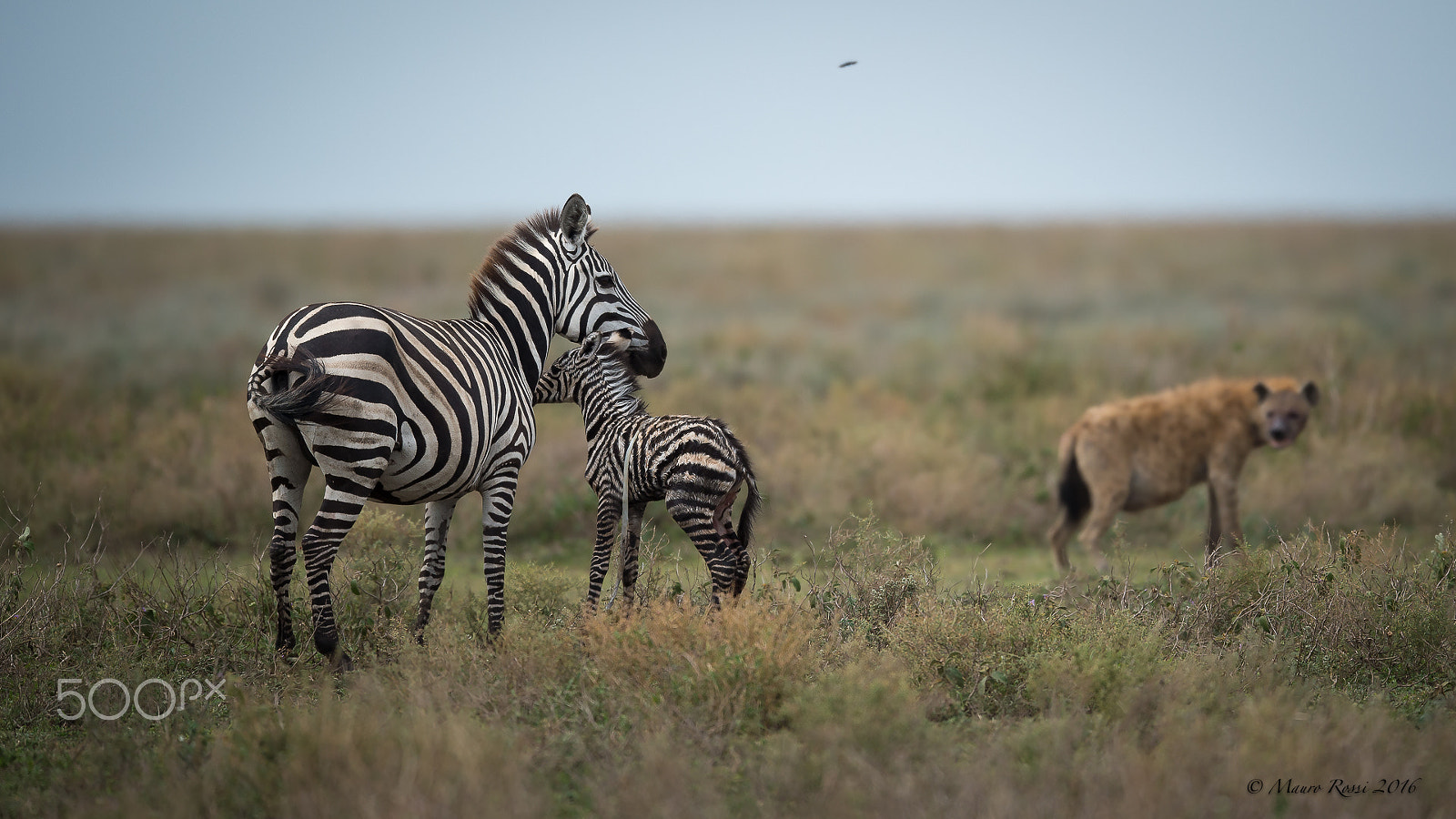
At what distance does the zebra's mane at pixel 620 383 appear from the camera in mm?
7457

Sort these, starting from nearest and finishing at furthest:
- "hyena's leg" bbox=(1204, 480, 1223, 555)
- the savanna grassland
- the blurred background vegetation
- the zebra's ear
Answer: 1. the savanna grassland
2. the zebra's ear
3. "hyena's leg" bbox=(1204, 480, 1223, 555)
4. the blurred background vegetation

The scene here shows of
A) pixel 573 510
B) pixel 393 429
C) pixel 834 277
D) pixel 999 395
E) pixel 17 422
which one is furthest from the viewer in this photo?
pixel 834 277

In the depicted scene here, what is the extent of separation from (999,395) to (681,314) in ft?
45.8

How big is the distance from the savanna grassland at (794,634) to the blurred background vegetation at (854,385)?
72 mm

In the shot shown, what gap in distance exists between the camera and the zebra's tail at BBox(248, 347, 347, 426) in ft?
18.1

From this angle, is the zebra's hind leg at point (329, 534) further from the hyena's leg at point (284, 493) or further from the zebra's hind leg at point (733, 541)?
the zebra's hind leg at point (733, 541)

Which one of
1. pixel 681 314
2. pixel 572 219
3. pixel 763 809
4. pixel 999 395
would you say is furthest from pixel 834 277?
pixel 763 809

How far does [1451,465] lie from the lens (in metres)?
12.1

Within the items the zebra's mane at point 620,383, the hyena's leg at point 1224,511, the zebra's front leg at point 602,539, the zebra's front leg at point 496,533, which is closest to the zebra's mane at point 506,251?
the zebra's mane at point 620,383

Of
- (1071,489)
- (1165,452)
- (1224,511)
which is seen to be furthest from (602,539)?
(1224,511)

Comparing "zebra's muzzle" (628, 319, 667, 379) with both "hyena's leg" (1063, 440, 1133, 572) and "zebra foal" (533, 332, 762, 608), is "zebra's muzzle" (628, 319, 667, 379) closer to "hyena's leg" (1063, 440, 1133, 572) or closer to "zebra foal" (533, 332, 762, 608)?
"zebra foal" (533, 332, 762, 608)

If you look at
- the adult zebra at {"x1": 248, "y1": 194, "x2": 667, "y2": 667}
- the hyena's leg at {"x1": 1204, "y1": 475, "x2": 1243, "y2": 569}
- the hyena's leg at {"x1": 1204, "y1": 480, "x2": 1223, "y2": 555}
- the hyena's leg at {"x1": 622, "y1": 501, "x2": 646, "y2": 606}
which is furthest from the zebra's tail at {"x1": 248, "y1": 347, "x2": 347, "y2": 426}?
the hyena's leg at {"x1": 1204, "y1": 480, "x2": 1223, "y2": 555}

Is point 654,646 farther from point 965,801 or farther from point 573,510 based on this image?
point 573,510

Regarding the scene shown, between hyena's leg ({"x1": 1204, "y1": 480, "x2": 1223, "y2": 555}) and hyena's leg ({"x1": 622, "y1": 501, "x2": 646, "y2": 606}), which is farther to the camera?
hyena's leg ({"x1": 1204, "y1": 480, "x2": 1223, "y2": 555})
